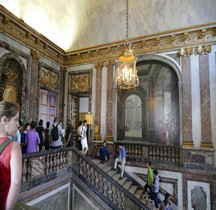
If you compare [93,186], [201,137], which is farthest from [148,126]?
[93,186]

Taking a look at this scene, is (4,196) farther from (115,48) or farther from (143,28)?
(143,28)

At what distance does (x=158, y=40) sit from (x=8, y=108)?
819 centimetres

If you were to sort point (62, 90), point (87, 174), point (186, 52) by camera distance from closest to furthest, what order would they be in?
point (87, 174) < point (186, 52) < point (62, 90)

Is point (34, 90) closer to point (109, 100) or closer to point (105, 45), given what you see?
Answer: point (109, 100)

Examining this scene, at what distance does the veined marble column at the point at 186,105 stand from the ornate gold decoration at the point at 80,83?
508 centimetres

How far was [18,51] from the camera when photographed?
718cm

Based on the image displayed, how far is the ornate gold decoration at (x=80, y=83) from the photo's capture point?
9.78 meters

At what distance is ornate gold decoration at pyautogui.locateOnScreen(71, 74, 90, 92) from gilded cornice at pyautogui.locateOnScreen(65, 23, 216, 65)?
33.4 inches

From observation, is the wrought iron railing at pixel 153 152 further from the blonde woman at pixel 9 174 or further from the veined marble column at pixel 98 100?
the blonde woman at pixel 9 174

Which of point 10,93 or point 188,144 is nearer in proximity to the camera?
point 10,93

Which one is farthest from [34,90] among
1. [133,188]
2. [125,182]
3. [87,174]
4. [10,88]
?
[133,188]

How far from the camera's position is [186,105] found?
747 centimetres

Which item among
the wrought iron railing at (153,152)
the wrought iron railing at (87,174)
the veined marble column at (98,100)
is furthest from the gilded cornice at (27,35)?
the wrought iron railing at (153,152)

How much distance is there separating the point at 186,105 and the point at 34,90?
23.1ft
